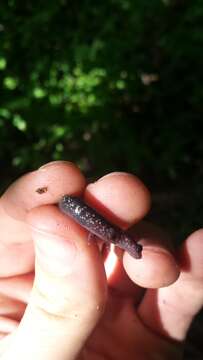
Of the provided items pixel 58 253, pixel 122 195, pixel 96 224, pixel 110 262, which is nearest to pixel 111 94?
pixel 110 262

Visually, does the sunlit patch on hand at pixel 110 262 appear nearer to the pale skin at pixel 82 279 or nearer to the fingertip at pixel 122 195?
the pale skin at pixel 82 279

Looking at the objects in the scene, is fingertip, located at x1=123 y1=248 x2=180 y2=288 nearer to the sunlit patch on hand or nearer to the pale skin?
the pale skin

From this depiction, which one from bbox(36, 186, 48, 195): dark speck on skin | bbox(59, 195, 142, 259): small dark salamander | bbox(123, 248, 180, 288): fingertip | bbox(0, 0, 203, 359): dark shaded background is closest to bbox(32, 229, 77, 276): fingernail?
bbox(59, 195, 142, 259): small dark salamander

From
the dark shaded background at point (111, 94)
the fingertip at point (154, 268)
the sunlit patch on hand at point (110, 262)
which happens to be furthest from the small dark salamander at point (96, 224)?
the dark shaded background at point (111, 94)

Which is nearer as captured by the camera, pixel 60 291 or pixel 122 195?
pixel 60 291

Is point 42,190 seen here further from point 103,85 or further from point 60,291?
point 103,85

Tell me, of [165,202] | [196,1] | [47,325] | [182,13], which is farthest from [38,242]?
[182,13]

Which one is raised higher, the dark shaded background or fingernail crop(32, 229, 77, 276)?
fingernail crop(32, 229, 77, 276)
